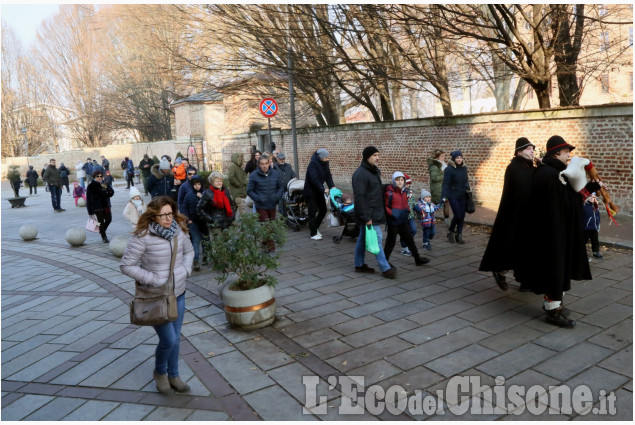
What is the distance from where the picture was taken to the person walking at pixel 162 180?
35.4 ft

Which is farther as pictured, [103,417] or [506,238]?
[506,238]

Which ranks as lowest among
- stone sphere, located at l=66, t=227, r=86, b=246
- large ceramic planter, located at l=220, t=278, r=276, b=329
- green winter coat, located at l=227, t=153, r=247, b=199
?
large ceramic planter, located at l=220, t=278, r=276, b=329

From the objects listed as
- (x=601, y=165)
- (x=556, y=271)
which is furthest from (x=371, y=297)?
(x=601, y=165)

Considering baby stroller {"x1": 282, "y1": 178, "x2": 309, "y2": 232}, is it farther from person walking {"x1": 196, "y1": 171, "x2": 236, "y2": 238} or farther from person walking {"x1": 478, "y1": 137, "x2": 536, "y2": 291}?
person walking {"x1": 478, "y1": 137, "x2": 536, "y2": 291}

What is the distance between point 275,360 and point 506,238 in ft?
9.91

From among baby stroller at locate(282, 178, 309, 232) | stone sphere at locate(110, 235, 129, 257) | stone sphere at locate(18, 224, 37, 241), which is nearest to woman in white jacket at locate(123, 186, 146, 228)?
stone sphere at locate(110, 235, 129, 257)

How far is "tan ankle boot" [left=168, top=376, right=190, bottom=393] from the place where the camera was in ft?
13.3

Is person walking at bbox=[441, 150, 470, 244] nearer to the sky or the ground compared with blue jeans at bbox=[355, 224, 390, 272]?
nearer to the sky

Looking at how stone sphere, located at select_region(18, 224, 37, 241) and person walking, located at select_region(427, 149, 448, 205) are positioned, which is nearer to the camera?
person walking, located at select_region(427, 149, 448, 205)

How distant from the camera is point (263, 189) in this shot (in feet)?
28.8

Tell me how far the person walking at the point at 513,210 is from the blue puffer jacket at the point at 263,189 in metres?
4.20

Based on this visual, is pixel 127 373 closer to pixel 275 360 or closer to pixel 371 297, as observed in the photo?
pixel 275 360

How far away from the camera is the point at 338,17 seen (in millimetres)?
14164

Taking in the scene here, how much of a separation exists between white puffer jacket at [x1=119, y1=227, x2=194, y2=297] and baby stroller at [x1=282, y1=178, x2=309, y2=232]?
7.06m
